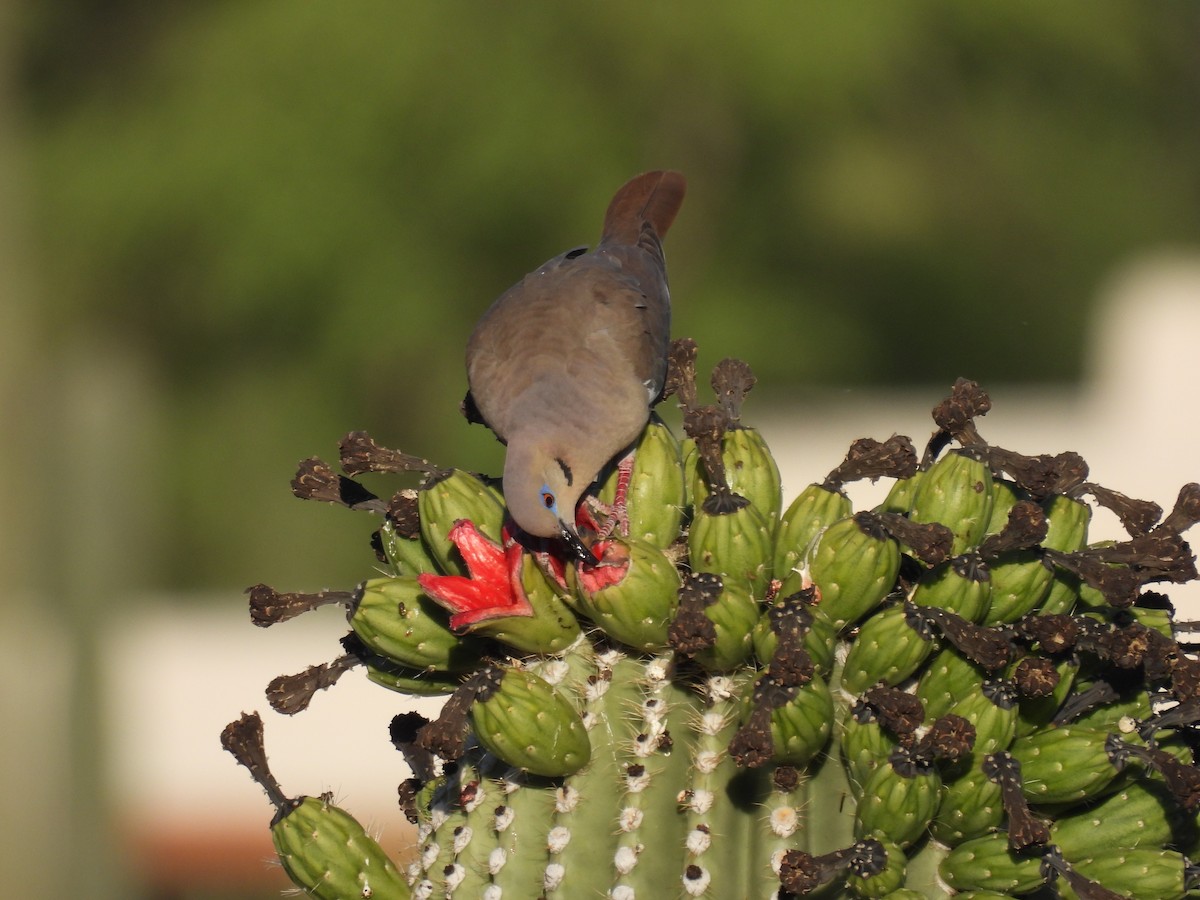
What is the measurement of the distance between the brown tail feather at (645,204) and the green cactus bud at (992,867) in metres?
2.63

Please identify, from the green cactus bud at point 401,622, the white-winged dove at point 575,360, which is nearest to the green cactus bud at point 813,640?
the green cactus bud at point 401,622

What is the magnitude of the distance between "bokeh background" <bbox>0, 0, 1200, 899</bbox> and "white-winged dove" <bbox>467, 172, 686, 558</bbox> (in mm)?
9289

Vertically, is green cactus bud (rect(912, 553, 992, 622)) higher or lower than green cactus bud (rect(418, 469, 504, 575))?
lower

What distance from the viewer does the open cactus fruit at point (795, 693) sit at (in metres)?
2.30

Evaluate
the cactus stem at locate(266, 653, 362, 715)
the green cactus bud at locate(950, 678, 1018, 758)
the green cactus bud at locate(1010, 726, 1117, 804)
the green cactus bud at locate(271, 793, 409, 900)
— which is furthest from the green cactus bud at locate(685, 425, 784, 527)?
the green cactus bud at locate(271, 793, 409, 900)

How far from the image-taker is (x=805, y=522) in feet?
8.41

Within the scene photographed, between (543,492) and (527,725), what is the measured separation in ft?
1.79

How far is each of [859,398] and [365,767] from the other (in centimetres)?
510

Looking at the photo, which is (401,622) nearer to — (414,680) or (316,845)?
(414,680)

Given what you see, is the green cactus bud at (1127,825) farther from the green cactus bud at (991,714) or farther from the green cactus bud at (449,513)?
the green cactus bud at (449,513)

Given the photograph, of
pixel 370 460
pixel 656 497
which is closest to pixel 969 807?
pixel 656 497

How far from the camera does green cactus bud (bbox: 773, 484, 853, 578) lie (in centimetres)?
255

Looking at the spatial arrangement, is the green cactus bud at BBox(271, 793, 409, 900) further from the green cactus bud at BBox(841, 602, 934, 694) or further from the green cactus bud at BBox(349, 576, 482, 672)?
the green cactus bud at BBox(841, 602, 934, 694)

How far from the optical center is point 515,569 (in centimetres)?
253
